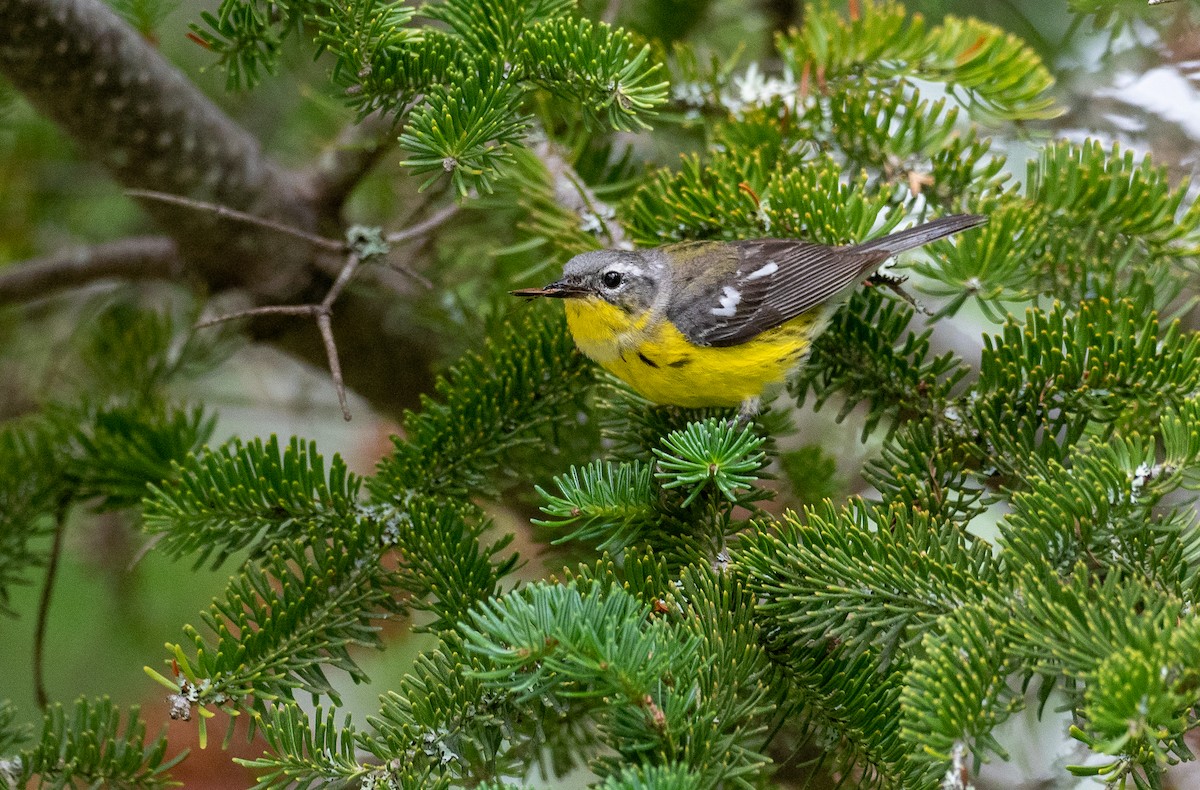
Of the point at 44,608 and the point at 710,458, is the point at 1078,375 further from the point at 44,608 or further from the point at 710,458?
the point at 44,608

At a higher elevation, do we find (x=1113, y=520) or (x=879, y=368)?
(x=879, y=368)

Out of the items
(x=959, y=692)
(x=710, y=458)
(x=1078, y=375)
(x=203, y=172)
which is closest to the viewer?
(x=959, y=692)

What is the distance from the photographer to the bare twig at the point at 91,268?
10.7 feet

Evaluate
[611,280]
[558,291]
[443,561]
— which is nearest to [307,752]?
[443,561]

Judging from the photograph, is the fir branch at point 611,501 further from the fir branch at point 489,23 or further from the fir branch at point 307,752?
the fir branch at point 489,23

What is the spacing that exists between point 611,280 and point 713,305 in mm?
386

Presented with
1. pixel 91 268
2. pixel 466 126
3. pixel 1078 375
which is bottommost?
pixel 1078 375

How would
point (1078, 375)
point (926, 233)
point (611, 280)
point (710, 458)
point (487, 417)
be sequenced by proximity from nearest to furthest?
point (710, 458)
point (1078, 375)
point (487, 417)
point (926, 233)
point (611, 280)

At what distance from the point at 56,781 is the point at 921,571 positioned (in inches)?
62.9

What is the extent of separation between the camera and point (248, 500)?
6.46 feet

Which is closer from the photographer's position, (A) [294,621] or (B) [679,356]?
(A) [294,621]

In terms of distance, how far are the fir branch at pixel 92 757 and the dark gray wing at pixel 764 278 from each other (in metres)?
1.66

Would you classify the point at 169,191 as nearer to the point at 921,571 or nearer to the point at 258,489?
the point at 258,489

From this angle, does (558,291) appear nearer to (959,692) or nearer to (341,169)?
(341,169)
